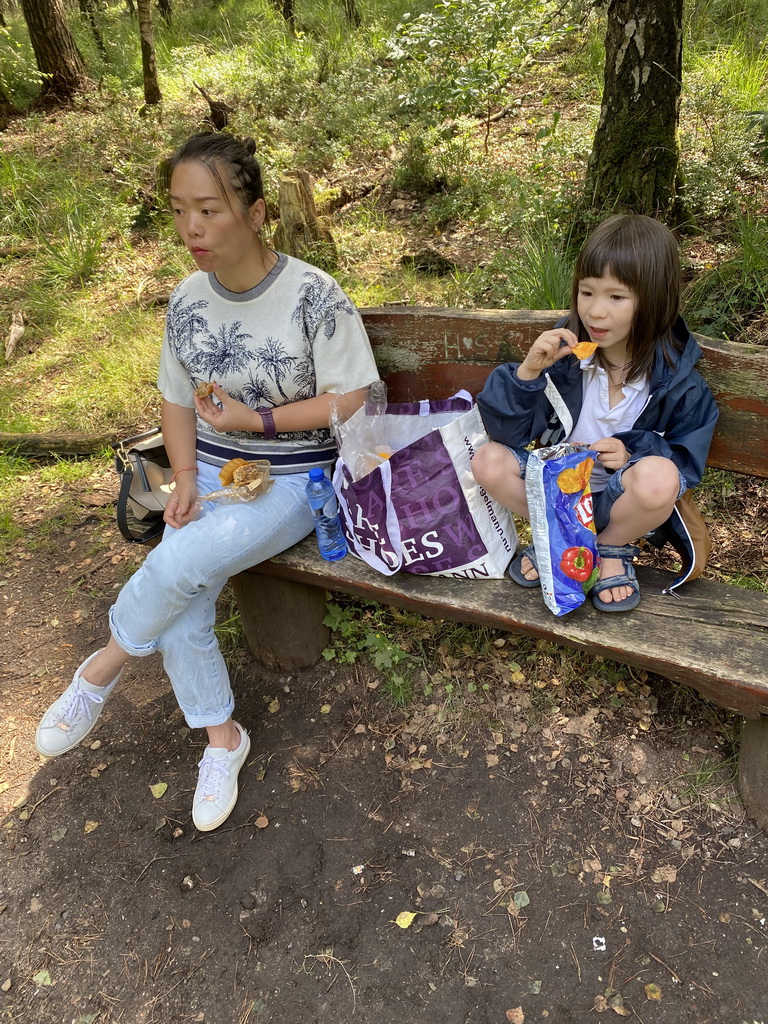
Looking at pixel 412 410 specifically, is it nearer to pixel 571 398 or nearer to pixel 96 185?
pixel 571 398

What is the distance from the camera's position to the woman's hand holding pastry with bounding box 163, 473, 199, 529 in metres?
2.36

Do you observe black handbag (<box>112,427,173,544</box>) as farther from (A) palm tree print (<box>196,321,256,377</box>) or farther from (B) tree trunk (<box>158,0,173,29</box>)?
(B) tree trunk (<box>158,0,173,29</box>)

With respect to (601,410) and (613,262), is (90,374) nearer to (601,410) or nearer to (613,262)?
(601,410)

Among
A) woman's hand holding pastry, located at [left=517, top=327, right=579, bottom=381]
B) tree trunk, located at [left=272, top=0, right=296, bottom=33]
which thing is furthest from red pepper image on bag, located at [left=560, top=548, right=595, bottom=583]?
tree trunk, located at [left=272, top=0, right=296, bottom=33]

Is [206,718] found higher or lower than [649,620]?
lower

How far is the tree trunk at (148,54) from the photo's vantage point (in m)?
7.51

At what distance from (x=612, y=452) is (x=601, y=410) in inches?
7.0

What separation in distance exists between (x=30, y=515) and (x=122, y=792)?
6.18 ft

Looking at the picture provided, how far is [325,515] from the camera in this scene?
2268 mm

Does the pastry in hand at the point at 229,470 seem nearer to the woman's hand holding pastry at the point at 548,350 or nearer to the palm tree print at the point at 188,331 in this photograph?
the palm tree print at the point at 188,331

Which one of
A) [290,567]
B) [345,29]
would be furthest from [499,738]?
[345,29]

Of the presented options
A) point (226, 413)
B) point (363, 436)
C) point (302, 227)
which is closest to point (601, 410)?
point (363, 436)

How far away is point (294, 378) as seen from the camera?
2279mm

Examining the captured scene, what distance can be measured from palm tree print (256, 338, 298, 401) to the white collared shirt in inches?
36.0
